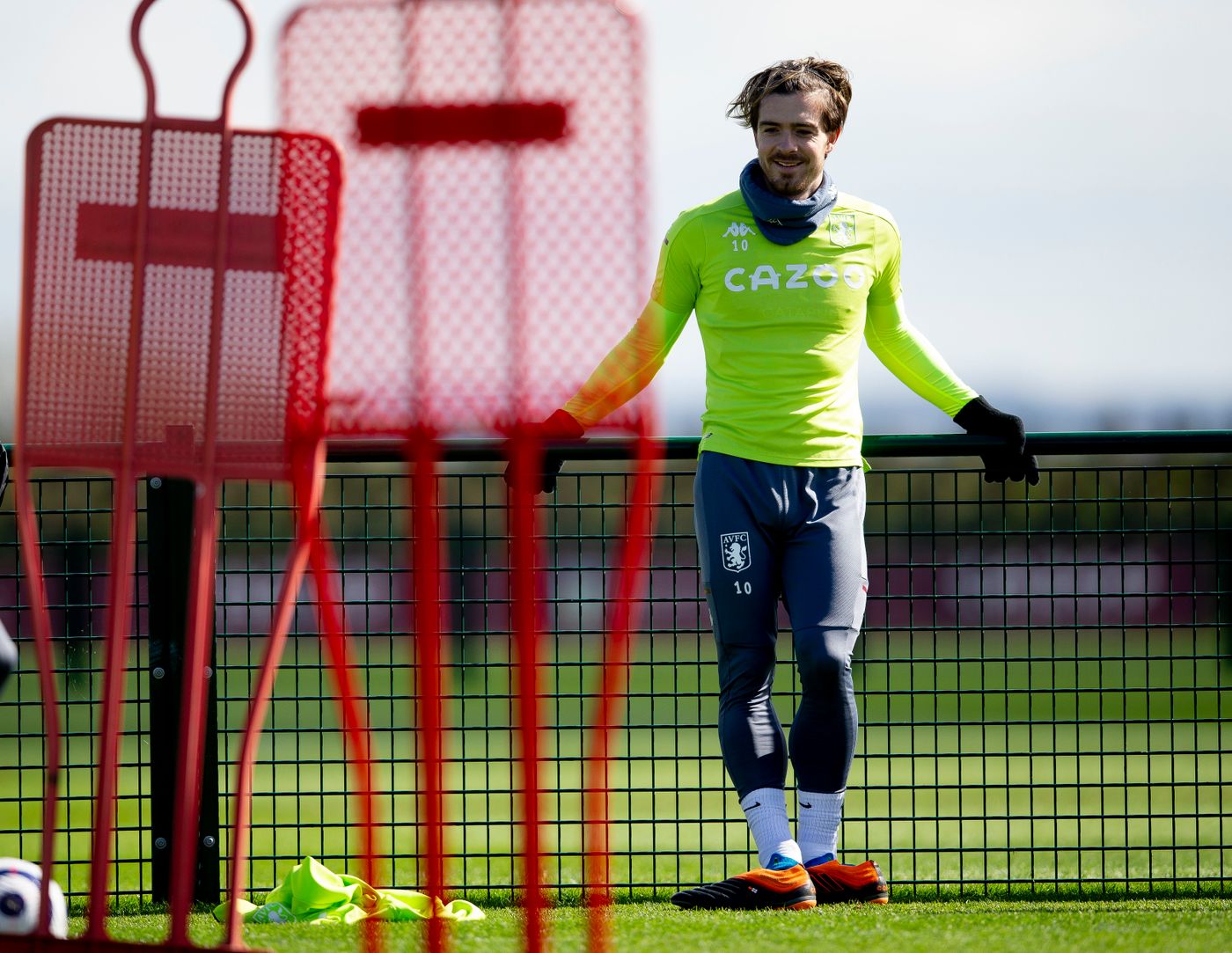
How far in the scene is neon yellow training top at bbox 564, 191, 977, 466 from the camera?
3141mm

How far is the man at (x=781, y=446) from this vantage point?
10.3 ft

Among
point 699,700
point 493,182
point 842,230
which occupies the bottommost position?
point 699,700

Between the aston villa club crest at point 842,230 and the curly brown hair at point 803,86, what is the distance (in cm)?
19

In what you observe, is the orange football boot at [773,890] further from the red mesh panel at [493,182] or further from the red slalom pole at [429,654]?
the red mesh panel at [493,182]

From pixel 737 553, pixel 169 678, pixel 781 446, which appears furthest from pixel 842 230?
pixel 169 678

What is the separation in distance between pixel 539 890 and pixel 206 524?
80 cm

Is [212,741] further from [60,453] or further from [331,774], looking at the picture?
→ [331,774]

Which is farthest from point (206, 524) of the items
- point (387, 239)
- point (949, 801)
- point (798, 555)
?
point (949, 801)

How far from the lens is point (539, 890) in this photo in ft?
6.25

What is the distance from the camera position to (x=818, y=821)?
3242 millimetres

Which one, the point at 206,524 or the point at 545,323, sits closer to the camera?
the point at 545,323

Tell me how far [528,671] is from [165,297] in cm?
89

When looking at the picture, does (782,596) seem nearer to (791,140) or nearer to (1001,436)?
(1001,436)

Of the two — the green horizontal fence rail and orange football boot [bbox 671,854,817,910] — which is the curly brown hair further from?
orange football boot [bbox 671,854,817,910]
